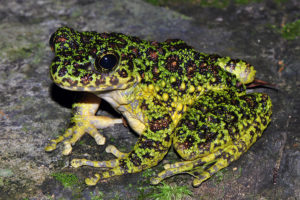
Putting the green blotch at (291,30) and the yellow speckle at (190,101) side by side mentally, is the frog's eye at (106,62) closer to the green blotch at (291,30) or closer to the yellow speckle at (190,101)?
the yellow speckle at (190,101)

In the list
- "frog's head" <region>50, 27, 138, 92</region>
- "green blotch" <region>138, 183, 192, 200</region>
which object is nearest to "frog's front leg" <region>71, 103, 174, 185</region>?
"green blotch" <region>138, 183, 192, 200</region>

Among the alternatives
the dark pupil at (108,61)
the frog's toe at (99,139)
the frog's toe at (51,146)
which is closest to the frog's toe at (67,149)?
the frog's toe at (51,146)

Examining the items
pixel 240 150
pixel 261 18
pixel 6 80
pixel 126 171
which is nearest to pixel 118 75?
pixel 126 171

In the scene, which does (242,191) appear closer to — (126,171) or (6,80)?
(126,171)

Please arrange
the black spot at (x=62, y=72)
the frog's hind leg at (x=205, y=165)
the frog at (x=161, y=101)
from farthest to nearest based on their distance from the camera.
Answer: the frog's hind leg at (x=205, y=165)
the frog at (x=161, y=101)
the black spot at (x=62, y=72)

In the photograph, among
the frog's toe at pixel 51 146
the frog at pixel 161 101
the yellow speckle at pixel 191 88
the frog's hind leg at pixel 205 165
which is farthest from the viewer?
the yellow speckle at pixel 191 88

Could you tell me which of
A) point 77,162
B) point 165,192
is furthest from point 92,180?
point 165,192
